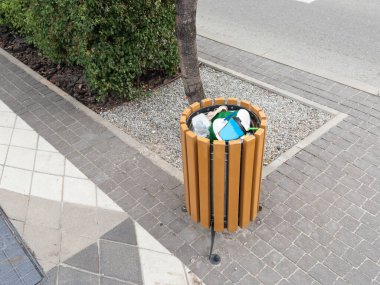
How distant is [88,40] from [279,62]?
10.9 ft

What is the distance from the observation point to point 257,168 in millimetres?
3494

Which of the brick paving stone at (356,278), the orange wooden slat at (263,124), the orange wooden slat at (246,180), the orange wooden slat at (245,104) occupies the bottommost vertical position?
the brick paving stone at (356,278)

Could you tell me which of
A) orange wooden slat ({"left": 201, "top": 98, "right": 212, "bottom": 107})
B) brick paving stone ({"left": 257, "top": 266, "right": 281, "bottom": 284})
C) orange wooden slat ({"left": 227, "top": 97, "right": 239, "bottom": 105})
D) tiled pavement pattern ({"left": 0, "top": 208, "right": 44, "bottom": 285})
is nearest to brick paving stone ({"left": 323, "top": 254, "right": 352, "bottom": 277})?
brick paving stone ({"left": 257, "top": 266, "right": 281, "bottom": 284})

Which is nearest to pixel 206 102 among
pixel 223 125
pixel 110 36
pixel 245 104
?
pixel 245 104

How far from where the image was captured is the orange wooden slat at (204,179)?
3.22 metres

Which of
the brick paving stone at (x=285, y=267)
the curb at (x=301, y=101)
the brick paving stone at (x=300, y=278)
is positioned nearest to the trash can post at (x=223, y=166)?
the brick paving stone at (x=285, y=267)

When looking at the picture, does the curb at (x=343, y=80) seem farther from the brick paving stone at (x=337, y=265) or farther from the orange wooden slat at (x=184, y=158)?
the orange wooden slat at (x=184, y=158)

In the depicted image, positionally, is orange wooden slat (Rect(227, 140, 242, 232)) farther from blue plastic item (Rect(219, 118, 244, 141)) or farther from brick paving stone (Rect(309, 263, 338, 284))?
brick paving stone (Rect(309, 263, 338, 284))

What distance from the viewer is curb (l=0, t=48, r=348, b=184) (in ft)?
15.2

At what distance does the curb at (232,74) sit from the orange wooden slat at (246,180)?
80 cm

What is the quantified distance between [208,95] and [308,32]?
3343 millimetres

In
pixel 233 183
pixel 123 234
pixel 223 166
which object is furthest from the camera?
pixel 123 234

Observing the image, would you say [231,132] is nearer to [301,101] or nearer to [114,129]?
[114,129]

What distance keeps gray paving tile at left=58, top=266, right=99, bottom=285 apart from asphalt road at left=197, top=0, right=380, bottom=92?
4.72 meters
